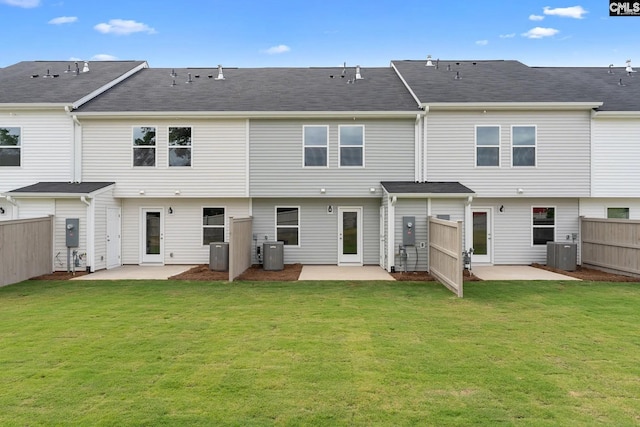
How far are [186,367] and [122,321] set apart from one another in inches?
116

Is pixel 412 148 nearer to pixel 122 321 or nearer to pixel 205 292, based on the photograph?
pixel 205 292

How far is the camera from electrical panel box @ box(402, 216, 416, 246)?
12.9m

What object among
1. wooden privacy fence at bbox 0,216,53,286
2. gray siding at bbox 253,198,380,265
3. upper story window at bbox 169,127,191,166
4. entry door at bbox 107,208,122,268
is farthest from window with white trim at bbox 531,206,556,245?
wooden privacy fence at bbox 0,216,53,286

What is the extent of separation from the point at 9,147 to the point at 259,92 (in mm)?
9043

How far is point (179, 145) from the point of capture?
1444 centimetres

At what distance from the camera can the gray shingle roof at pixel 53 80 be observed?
1430 centimetres

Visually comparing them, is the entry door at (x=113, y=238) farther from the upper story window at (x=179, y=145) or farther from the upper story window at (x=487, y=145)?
the upper story window at (x=487, y=145)

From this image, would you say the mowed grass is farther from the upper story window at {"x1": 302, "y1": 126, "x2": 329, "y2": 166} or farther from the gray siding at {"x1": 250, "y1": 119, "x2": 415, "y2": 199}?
the upper story window at {"x1": 302, "y1": 126, "x2": 329, "y2": 166}

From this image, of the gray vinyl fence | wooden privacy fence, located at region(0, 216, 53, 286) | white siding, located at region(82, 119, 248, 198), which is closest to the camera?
wooden privacy fence, located at region(0, 216, 53, 286)

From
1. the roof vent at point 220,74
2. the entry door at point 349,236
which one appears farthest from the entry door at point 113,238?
the entry door at point 349,236

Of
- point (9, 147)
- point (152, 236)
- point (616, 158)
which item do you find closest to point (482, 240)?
point (616, 158)

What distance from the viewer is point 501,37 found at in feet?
76.7

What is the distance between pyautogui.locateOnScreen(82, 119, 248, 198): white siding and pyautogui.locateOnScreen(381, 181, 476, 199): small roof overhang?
5.23m

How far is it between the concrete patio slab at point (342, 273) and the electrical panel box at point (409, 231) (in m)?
1.24
